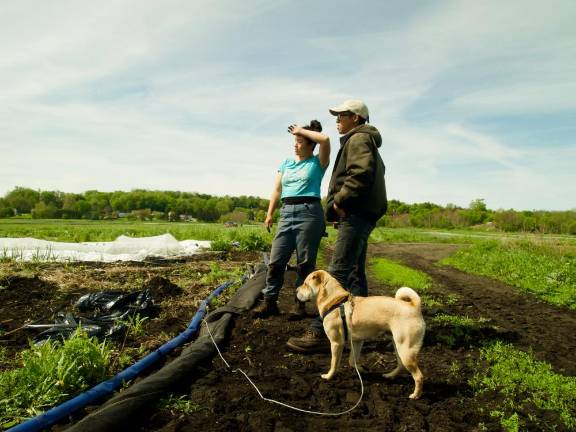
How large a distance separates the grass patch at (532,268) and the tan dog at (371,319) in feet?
20.2

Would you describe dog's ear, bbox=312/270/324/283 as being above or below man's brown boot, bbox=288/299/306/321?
above

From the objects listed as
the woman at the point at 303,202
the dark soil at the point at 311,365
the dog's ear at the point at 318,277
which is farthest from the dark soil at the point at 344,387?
the woman at the point at 303,202

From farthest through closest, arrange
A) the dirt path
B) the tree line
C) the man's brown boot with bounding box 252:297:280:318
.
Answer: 1. the tree line
2. the man's brown boot with bounding box 252:297:280:318
3. the dirt path

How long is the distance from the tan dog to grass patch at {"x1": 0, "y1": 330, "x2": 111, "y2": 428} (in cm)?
197

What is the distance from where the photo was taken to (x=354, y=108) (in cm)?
416

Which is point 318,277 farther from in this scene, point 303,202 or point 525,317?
point 525,317

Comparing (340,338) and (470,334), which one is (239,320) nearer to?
(340,338)

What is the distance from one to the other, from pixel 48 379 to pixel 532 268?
1239 centimetres

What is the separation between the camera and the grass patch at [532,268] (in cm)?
857

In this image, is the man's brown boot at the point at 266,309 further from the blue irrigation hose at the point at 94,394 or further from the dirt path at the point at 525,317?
the dirt path at the point at 525,317

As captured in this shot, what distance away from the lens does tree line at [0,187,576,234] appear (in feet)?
130

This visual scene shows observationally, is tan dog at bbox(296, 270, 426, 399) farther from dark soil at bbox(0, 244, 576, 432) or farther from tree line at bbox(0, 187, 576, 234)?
tree line at bbox(0, 187, 576, 234)

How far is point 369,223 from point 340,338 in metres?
1.32

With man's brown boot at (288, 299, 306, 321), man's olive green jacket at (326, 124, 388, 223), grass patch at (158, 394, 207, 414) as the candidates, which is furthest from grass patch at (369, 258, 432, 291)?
grass patch at (158, 394, 207, 414)
